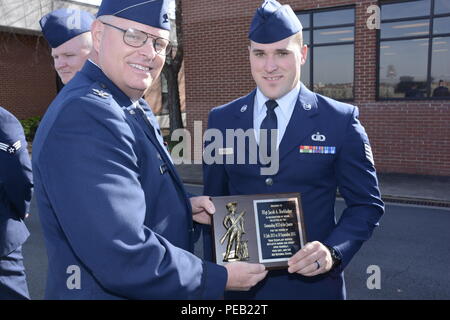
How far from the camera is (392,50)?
11.5 m

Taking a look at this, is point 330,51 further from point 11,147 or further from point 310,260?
point 310,260

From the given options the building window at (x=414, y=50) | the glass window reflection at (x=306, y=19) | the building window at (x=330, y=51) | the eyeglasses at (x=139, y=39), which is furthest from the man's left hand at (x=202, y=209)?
the glass window reflection at (x=306, y=19)

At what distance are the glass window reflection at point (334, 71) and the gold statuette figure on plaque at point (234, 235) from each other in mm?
10503

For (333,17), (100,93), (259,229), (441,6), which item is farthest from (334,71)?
(100,93)

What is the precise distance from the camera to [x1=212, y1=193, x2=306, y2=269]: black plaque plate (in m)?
2.25

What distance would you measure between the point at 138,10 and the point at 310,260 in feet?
4.72

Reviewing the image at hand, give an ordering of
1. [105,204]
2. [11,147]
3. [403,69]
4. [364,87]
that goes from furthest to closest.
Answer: [364,87], [403,69], [11,147], [105,204]

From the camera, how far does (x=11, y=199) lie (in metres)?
3.32

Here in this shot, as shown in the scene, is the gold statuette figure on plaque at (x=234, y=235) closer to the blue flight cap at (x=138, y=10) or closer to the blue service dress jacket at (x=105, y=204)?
the blue service dress jacket at (x=105, y=204)

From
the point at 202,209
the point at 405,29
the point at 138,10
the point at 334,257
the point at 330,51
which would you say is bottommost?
the point at 334,257

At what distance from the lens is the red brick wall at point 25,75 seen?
21.0m

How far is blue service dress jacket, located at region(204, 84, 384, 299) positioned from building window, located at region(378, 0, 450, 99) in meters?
9.60

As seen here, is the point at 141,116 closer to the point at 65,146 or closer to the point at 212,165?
the point at 65,146

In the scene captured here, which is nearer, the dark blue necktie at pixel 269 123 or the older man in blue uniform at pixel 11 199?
the dark blue necktie at pixel 269 123
